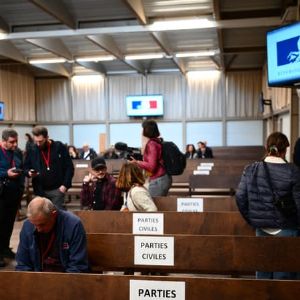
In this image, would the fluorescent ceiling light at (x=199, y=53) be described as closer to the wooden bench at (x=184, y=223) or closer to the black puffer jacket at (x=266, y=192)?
the wooden bench at (x=184, y=223)

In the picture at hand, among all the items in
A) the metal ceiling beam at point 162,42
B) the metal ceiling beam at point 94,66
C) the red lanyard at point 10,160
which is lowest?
the red lanyard at point 10,160

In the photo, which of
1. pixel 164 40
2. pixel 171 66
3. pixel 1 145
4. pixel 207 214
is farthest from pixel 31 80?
pixel 207 214

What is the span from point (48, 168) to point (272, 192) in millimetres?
2471

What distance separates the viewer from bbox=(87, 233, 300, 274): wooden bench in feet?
8.59

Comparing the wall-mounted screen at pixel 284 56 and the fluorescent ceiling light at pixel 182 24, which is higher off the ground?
the fluorescent ceiling light at pixel 182 24

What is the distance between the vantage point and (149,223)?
344 centimetres

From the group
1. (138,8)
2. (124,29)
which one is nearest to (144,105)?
(124,29)

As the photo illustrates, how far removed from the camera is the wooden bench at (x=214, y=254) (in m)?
2.62

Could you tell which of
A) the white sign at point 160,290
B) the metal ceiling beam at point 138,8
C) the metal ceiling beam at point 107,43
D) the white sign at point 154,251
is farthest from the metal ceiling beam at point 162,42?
the white sign at point 160,290

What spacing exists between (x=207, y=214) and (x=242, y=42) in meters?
9.86

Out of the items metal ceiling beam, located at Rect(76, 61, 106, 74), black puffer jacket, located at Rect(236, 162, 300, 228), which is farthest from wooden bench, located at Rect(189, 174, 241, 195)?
metal ceiling beam, located at Rect(76, 61, 106, 74)

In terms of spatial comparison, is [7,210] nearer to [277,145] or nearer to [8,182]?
[8,182]

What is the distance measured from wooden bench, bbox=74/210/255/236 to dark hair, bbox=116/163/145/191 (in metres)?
0.25

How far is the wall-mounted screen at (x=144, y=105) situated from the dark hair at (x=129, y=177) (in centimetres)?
1349
